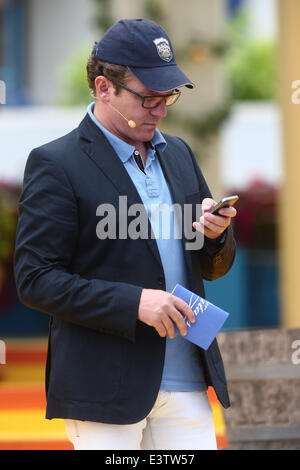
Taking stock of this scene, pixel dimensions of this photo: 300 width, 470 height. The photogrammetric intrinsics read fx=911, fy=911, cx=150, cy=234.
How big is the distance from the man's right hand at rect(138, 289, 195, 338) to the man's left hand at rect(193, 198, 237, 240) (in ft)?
0.75

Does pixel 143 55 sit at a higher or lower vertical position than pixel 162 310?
higher

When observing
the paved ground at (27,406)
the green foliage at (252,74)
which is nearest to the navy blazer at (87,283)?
the paved ground at (27,406)

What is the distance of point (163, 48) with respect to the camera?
2.34 metres

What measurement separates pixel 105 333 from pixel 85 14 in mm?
22958

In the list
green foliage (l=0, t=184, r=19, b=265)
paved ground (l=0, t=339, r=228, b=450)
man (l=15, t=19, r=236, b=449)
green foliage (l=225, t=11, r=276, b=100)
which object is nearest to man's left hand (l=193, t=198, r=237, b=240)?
man (l=15, t=19, r=236, b=449)

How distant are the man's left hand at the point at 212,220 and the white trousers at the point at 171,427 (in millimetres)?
429

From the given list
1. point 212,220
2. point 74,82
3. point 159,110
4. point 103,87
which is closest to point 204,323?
point 212,220

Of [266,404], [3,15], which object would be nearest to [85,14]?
[3,15]

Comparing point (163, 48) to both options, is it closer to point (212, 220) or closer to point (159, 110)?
point (159, 110)

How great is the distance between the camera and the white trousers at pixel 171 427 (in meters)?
2.30

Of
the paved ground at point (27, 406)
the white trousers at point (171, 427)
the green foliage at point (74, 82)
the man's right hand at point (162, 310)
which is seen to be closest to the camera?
the man's right hand at point (162, 310)

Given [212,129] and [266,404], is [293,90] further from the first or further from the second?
[266,404]

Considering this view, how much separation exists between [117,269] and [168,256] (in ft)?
0.51

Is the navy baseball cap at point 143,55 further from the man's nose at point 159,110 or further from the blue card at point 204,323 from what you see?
the blue card at point 204,323
